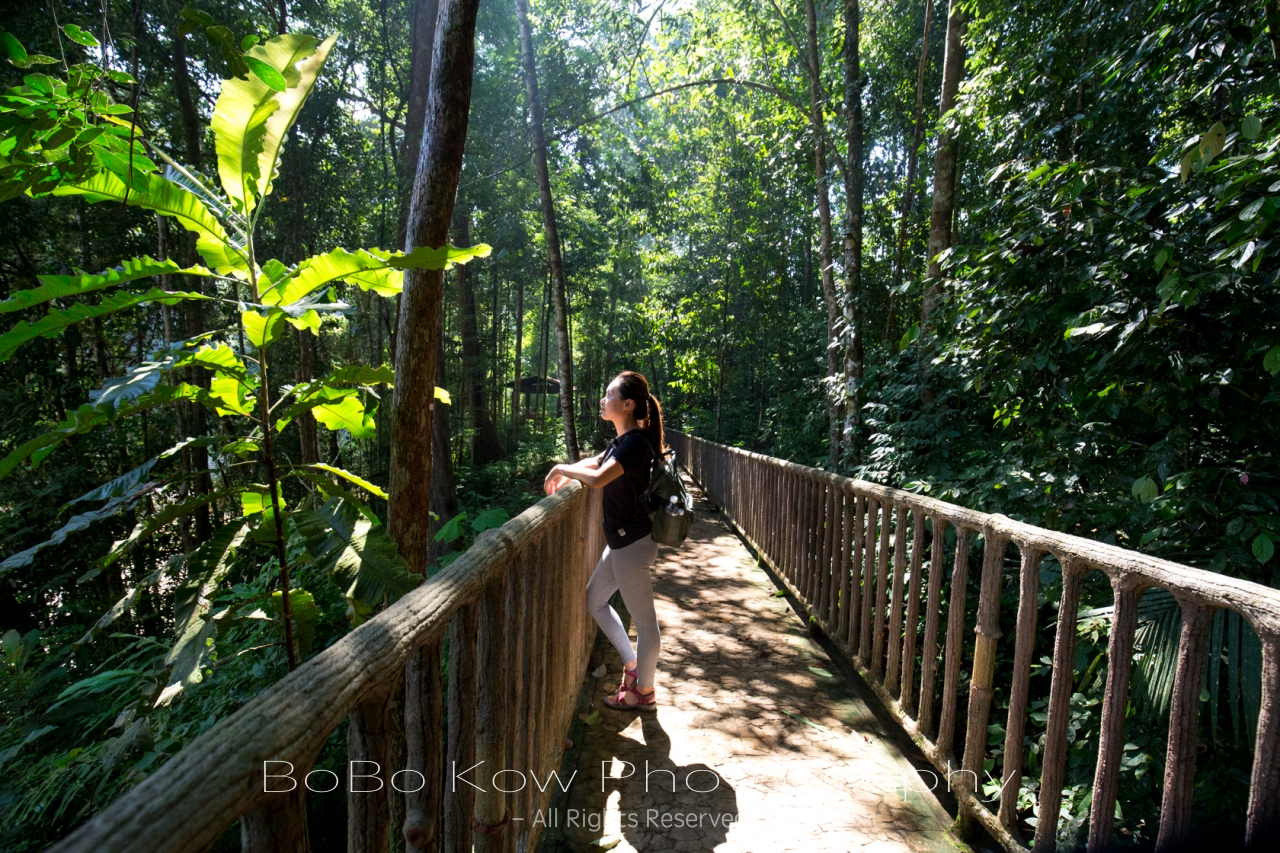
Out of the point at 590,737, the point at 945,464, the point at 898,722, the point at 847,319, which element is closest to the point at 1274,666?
the point at 898,722

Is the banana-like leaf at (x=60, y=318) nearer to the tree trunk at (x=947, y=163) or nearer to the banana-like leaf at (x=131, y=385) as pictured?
the banana-like leaf at (x=131, y=385)

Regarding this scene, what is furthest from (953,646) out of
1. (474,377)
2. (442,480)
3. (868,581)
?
(474,377)

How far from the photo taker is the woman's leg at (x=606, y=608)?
3484 millimetres

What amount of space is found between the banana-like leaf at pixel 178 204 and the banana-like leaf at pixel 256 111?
11 centimetres

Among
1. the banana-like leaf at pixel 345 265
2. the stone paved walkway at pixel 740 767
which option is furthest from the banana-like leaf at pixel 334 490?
the stone paved walkway at pixel 740 767

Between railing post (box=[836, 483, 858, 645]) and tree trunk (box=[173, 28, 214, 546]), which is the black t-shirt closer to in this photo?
railing post (box=[836, 483, 858, 645])

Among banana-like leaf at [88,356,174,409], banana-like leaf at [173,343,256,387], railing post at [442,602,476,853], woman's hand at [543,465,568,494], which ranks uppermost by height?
banana-like leaf at [173,343,256,387]

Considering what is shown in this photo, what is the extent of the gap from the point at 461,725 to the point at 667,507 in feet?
5.92

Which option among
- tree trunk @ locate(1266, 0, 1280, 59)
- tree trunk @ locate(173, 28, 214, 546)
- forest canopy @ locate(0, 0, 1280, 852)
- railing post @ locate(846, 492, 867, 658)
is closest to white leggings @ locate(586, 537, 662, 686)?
forest canopy @ locate(0, 0, 1280, 852)

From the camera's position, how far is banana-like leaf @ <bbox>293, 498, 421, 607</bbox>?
1.86 metres

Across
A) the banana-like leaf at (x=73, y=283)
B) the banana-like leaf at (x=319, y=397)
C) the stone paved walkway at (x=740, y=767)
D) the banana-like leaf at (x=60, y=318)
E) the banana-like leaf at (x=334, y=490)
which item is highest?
the banana-like leaf at (x=73, y=283)

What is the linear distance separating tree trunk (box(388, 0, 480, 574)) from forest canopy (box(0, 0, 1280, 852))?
4.0 inches

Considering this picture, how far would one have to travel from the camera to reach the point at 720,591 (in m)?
6.03

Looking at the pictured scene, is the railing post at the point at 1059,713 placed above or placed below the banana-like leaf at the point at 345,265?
below
